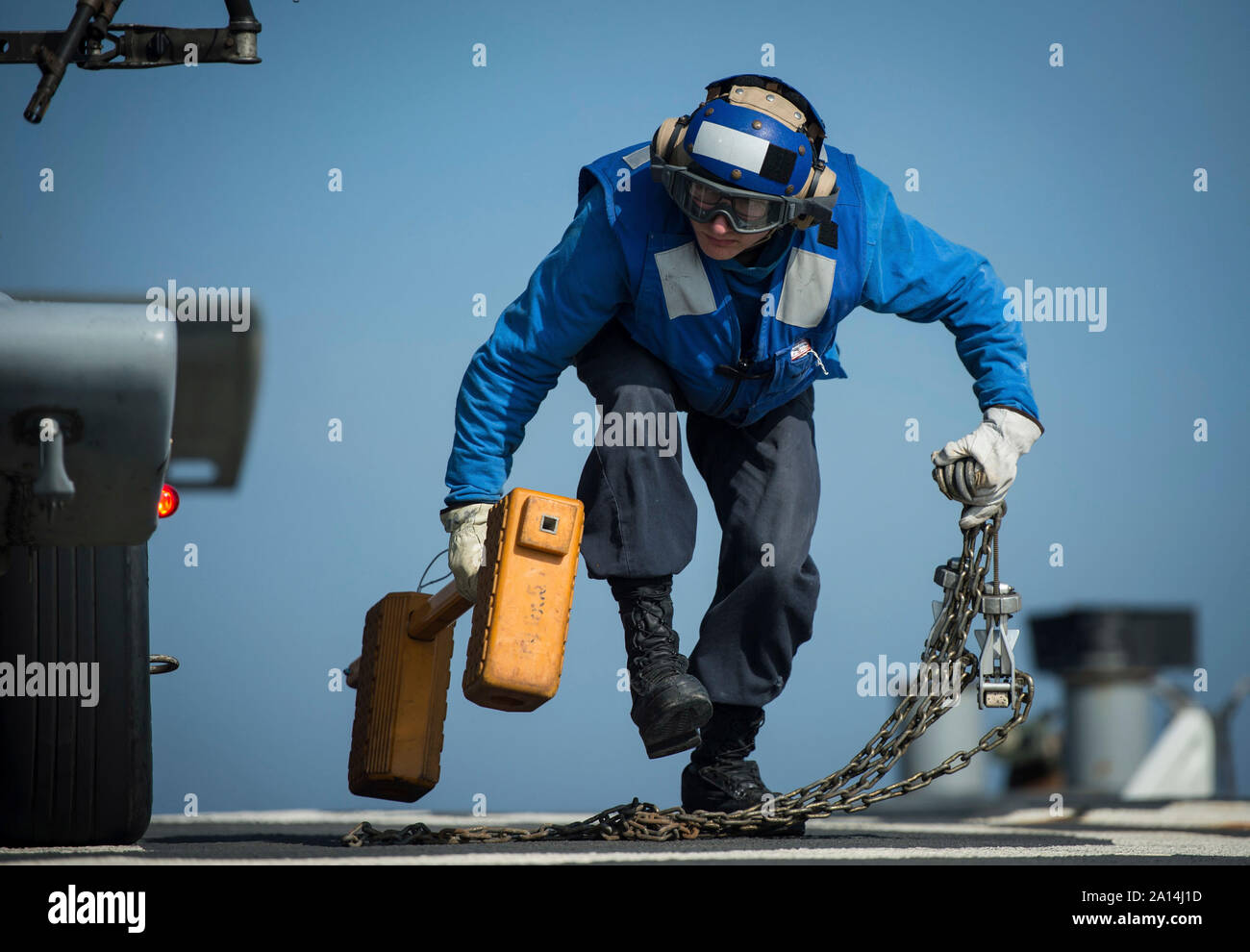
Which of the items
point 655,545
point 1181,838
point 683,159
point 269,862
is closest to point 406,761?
point 655,545

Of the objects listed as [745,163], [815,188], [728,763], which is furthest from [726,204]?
[728,763]

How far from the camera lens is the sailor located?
307 cm

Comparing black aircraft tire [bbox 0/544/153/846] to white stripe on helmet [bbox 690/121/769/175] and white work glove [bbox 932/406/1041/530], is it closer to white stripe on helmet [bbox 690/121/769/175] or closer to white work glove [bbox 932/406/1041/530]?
white stripe on helmet [bbox 690/121/769/175]

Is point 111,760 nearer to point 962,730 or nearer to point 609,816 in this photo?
point 609,816

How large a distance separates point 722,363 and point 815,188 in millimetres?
390

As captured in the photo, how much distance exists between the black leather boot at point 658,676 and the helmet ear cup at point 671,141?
0.79 meters

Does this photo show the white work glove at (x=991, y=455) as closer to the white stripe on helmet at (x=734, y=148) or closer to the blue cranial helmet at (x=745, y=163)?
the blue cranial helmet at (x=745, y=163)

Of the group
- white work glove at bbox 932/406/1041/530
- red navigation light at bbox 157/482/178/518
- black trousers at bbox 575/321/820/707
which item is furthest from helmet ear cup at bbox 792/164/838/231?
red navigation light at bbox 157/482/178/518

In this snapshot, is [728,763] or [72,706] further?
[728,763]

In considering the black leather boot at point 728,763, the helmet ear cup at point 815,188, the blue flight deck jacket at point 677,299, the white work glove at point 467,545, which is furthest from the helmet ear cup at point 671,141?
the black leather boot at point 728,763

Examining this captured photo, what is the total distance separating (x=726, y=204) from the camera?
304 centimetres

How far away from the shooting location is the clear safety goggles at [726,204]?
9.96 ft

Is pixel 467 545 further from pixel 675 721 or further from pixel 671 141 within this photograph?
pixel 671 141
